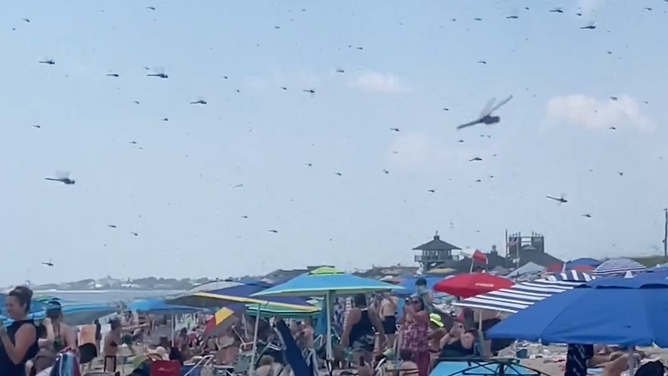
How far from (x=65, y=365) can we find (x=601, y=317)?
369 cm

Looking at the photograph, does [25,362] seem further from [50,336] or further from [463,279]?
[463,279]

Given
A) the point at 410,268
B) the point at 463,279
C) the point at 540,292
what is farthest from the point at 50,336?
the point at 410,268

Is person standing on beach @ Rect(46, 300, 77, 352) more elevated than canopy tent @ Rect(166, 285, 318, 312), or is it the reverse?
canopy tent @ Rect(166, 285, 318, 312)

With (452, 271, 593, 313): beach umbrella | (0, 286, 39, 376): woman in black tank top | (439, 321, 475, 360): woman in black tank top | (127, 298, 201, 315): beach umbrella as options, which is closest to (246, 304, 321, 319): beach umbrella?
(439, 321, 475, 360): woman in black tank top

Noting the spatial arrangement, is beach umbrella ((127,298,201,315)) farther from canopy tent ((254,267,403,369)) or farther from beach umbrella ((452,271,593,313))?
beach umbrella ((452,271,593,313))

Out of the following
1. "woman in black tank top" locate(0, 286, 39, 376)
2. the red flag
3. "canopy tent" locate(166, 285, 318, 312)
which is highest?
the red flag

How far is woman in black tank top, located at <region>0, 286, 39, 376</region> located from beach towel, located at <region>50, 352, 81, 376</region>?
0.73 meters

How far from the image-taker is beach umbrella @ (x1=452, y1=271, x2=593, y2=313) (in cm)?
770

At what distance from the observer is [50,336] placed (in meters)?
8.49

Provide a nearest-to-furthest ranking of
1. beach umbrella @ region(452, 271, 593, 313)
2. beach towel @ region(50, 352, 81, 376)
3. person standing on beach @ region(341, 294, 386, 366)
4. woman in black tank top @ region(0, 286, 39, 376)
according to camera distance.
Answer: woman in black tank top @ region(0, 286, 39, 376), beach towel @ region(50, 352, 81, 376), beach umbrella @ region(452, 271, 593, 313), person standing on beach @ region(341, 294, 386, 366)

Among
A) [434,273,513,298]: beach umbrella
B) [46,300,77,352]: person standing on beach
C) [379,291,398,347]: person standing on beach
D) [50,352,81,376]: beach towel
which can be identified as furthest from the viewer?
[434,273,513,298]: beach umbrella

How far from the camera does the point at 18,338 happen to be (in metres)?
6.10

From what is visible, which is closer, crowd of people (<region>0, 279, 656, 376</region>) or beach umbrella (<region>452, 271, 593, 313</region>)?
crowd of people (<region>0, 279, 656, 376</region>)

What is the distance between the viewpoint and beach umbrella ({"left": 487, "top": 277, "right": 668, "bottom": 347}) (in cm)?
544
